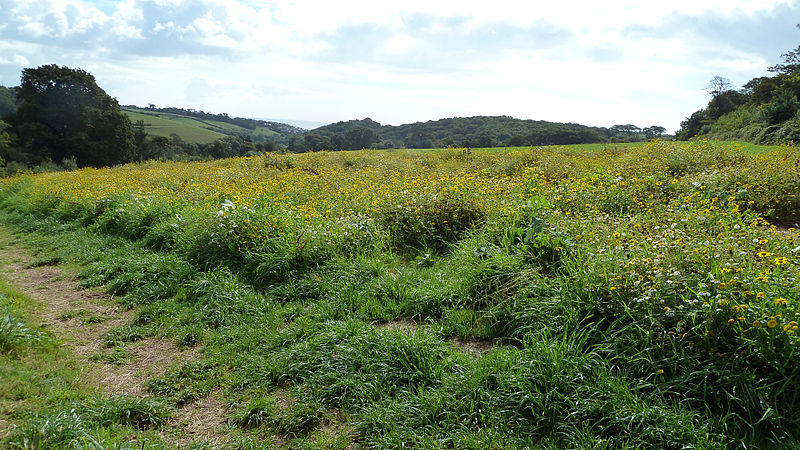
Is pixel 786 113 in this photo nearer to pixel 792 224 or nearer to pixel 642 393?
pixel 792 224

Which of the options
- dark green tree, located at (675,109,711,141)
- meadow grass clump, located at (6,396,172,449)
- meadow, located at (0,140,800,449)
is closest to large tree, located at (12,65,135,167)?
meadow, located at (0,140,800,449)

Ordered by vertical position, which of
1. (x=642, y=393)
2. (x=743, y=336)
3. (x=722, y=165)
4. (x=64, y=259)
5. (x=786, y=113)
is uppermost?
(x=786, y=113)

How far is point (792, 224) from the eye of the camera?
6.16 m

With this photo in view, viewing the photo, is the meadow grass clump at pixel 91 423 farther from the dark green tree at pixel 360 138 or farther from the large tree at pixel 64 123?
the large tree at pixel 64 123

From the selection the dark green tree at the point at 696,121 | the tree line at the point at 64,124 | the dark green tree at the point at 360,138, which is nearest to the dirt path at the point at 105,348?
the tree line at the point at 64,124

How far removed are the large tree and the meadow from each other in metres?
33.5

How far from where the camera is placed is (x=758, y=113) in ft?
91.4

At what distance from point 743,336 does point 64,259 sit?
885cm

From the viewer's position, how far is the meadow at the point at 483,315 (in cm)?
245

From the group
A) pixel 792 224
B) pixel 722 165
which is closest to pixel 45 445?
pixel 792 224

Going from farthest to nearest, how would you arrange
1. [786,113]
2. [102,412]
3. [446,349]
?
[786,113] < [446,349] < [102,412]

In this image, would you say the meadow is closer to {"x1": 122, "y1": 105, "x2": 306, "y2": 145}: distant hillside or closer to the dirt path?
the dirt path

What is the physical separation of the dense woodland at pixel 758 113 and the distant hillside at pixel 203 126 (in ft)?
186

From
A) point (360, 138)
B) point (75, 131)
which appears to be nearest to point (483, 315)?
point (360, 138)
